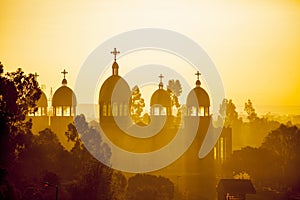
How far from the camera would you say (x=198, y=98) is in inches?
3024

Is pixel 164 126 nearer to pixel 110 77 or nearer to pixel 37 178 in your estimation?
pixel 110 77

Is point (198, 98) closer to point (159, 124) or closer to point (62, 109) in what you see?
point (159, 124)

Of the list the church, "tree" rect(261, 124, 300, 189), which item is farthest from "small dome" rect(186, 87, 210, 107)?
"tree" rect(261, 124, 300, 189)

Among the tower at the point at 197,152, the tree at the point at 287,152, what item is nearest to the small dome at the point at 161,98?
the tower at the point at 197,152

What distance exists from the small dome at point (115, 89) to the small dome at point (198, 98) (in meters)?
5.73

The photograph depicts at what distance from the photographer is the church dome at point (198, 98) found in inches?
3022

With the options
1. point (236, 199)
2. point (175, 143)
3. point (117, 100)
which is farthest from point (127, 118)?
point (236, 199)

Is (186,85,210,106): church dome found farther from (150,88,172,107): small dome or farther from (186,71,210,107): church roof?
(150,88,172,107): small dome

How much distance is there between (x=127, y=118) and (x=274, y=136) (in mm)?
25389

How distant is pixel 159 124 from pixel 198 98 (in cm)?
730

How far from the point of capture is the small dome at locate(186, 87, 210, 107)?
76.8 meters

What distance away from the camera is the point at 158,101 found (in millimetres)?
81062

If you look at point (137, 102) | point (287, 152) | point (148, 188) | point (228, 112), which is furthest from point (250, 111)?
point (148, 188)

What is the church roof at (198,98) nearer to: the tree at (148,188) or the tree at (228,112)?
the tree at (148,188)
